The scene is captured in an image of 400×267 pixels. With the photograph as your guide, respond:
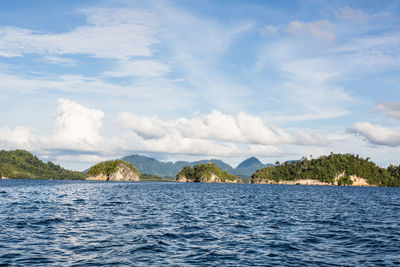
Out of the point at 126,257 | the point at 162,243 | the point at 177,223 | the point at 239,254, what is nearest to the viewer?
the point at 126,257

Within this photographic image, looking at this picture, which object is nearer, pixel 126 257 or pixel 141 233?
pixel 126 257

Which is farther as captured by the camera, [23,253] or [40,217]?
[40,217]

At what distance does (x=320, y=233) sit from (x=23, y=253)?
27181mm

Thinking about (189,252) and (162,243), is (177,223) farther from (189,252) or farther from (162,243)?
(189,252)

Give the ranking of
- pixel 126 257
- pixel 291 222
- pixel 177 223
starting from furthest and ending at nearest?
1. pixel 291 222
2. pixel 177 223
3. pixel 126 257

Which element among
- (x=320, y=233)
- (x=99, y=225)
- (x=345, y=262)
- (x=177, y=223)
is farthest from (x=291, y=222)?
(x=99, y=225)

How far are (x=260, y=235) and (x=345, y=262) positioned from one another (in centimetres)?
1036

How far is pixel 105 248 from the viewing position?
2481 cm

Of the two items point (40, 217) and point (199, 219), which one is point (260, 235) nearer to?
point (199, 219)

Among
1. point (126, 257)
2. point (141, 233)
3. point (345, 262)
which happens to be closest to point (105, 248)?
point (126, 257)

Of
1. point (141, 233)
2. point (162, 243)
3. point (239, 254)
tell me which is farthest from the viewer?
point (141, 233)

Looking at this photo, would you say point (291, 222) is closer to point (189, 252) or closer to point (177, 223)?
point (177, 223)

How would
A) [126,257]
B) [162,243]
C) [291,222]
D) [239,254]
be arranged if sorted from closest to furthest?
[126,257], [239,254], [162,243], [291,222]

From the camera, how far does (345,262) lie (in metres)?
22.5
